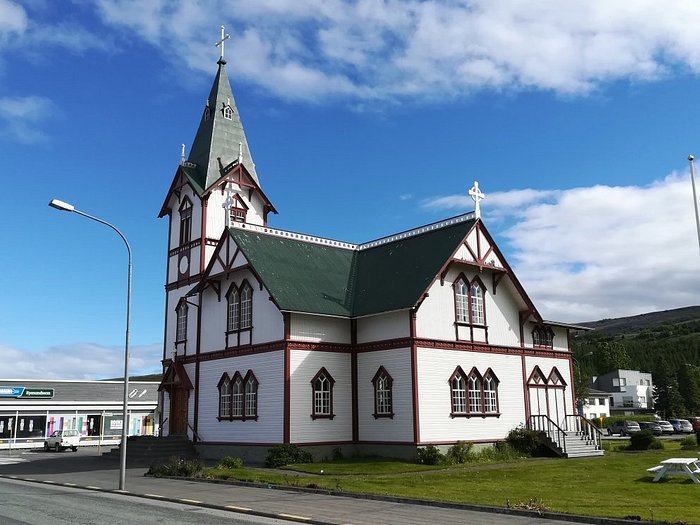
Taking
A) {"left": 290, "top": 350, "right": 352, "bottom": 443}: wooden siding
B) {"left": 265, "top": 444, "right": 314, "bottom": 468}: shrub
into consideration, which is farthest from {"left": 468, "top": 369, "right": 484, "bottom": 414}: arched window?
{"left": 265, "top": 444, "right": 314, "bottom": 468}: shrub

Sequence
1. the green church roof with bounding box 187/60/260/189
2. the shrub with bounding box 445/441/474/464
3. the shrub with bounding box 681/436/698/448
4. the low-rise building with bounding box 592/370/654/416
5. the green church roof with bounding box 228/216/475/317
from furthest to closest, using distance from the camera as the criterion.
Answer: the low-rise building with bounding box 592/370/654/416
the green church roof with bounding box 187/60/260/189
the shrub with bounding box 681/436/698/448
the green church roof with bounding box 228/216/475/317
the shrub with bounding box 445/441/474/464

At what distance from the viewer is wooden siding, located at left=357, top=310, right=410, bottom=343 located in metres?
30.3

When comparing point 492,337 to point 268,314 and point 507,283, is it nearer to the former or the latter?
point 507,283

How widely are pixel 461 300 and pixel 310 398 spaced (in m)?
8.41

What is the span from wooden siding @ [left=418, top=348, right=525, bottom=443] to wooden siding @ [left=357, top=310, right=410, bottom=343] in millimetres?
1324

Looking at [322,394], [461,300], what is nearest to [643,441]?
[461,300]

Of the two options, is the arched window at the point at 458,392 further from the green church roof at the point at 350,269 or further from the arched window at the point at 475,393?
the green church roof at the point at 350,269

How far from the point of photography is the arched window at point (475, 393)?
3145 centimetres

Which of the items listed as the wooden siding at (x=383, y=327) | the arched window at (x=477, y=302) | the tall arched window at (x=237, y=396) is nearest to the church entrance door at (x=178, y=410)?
the tall arched window at (x=237, y=396)

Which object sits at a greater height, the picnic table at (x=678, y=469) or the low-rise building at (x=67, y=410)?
the low-rise building at (x=67, y=410)

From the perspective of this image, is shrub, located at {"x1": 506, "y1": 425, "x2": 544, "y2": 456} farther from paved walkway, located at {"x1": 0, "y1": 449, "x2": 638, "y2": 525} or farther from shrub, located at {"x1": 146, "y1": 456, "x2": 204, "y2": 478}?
paved walkway, located at {"x1": 0, "y1": 449, "x2": 638, "y2": 525}

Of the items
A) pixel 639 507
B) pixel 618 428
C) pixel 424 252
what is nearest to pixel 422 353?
pixel 424 252

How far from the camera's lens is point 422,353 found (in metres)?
29.9

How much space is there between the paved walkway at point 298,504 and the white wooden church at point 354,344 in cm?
751
